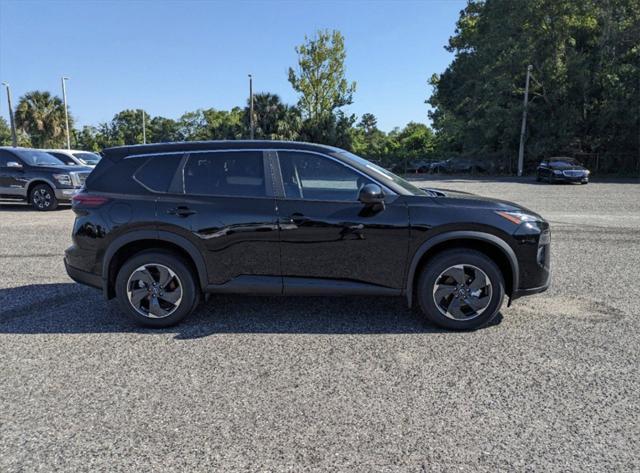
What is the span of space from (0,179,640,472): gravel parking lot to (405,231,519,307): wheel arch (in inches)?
18.9

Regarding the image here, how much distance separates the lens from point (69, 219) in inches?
432

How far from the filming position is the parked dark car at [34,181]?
12188mm

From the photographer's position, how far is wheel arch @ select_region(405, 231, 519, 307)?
407 centimetres

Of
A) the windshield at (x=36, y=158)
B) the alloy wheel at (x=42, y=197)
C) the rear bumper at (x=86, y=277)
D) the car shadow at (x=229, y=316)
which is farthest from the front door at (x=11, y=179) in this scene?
the rear bumper at (x=86, y=277)

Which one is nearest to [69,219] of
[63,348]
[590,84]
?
[63,348]

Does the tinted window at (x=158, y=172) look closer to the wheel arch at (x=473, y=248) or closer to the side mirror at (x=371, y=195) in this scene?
the side mirror at (x=371, y=195)

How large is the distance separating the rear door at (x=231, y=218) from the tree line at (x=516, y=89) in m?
31.3

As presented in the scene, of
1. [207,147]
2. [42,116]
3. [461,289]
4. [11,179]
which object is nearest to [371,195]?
[461,289]

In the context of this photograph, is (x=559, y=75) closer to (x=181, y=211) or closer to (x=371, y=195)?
(x=371, y=195)

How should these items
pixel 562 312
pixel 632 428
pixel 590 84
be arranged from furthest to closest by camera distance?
pixel 590 84, pixel 562 312, pixel 632 428

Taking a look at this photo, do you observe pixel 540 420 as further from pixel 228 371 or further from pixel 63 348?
pixel 63 348

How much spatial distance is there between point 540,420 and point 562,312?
224 centimetres

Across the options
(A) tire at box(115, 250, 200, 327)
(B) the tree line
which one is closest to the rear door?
(A) tire at box(115, 250, 200, 327)

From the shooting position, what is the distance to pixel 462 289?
163 inches
